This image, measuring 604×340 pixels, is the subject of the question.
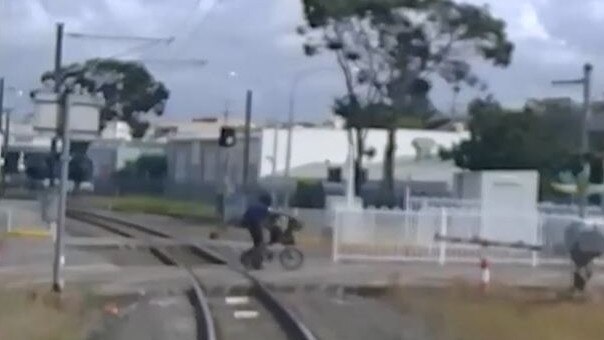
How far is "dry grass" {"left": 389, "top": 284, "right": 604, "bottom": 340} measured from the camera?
22.9 metres

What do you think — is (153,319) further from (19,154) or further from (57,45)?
(19,154)

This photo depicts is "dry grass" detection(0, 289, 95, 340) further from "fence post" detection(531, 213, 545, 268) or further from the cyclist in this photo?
"fence post" detection(531, 213, 545, 268)

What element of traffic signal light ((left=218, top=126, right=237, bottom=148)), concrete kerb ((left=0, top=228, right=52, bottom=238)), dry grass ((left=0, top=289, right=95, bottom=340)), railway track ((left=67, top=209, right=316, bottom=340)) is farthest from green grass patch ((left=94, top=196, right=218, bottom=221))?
dry grass ((left=0, top=289, right=95, bottom=340))

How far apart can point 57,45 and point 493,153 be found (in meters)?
24.9

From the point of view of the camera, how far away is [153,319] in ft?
81.7

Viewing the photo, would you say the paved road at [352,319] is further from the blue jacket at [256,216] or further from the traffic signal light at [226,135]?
the traffic signal light at [226,135]

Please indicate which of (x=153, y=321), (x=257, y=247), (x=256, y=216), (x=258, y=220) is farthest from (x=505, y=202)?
(x=153, y=321)

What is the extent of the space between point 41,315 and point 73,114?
3.65m

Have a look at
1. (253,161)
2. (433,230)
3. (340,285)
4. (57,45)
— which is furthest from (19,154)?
(340,285)

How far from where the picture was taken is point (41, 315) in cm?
2342

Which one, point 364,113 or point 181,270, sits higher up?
point 364,113

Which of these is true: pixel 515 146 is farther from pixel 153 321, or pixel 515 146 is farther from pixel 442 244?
pixel 153 321

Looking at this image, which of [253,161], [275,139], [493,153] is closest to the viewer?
[493,153]

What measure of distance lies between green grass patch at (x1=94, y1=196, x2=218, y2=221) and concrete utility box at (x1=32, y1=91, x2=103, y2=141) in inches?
1803
